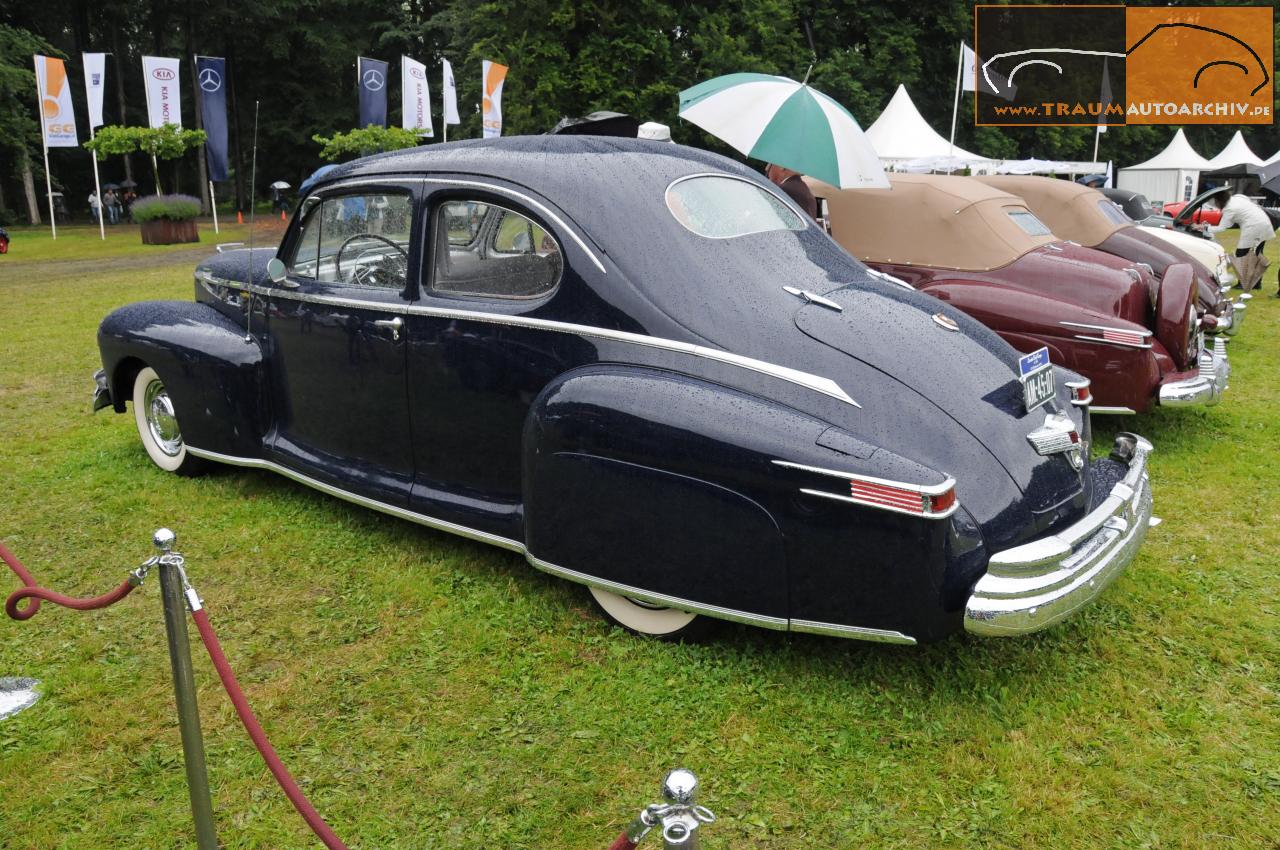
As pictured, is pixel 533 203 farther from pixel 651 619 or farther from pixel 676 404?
pixel 651 619

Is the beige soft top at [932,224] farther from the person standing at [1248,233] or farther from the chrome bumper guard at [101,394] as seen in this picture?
the person standing at [1248,233]

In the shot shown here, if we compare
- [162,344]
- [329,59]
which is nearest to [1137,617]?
[162,344]

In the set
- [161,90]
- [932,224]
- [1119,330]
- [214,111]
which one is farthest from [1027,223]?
[161,90]

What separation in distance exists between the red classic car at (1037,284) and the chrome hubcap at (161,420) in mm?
4790

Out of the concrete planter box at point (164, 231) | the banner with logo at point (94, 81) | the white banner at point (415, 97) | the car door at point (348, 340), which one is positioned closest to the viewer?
the car door at point (348, 340)

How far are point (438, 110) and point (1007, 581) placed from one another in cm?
4283

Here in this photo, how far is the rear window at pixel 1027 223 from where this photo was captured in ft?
22.9

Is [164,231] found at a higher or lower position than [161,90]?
lower

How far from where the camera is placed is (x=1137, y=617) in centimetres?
369

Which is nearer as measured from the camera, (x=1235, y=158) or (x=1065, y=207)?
(x=1065, y=207)

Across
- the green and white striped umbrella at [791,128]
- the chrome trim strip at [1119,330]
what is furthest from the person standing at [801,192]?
the chrome trim strip at [1119,330]

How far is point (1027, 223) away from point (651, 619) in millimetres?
5114

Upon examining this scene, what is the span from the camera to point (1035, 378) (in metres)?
3.33

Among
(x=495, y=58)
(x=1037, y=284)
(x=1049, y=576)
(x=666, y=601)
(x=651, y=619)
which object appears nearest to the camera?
(x=1049, y=576)
